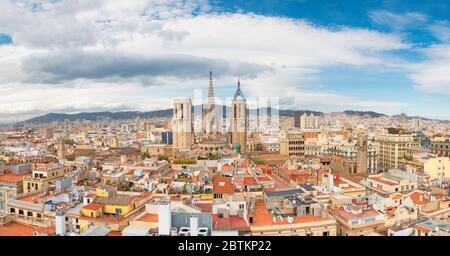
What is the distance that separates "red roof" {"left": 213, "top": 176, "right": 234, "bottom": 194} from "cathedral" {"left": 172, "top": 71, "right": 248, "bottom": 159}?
21.1 ft

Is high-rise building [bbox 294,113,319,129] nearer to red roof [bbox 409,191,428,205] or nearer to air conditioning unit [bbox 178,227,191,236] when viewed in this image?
red roof [bbox 409,191,428,205]

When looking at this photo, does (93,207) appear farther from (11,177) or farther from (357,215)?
(11,177)

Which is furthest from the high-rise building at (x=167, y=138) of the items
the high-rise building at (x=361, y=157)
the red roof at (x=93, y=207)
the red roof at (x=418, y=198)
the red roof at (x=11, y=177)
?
the red roof at (x=93, y=207)

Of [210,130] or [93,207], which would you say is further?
[210,130]

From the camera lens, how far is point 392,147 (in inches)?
398

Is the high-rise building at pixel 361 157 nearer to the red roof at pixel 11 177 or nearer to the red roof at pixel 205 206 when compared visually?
the red roof at pixel 205 206

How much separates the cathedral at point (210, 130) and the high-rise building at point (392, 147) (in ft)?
14.5

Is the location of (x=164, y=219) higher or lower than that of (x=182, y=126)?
lower

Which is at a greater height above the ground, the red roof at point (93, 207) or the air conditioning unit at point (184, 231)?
the air conditioning unit at point (184, 231)

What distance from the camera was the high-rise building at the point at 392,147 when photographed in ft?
32.7

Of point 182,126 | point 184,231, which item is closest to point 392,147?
point 182,126

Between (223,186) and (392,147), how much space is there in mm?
6891

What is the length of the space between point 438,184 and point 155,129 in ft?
50.6
